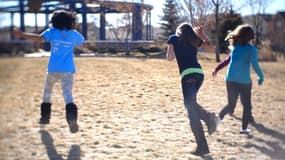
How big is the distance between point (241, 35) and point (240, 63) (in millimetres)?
219

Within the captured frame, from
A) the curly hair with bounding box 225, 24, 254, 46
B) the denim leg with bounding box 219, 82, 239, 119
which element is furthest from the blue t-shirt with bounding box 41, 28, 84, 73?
the denim leg with bounding box 219, 82, 239, 119

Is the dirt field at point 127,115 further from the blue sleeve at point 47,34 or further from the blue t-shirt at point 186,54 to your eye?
the blue t-shirt at point 186,54

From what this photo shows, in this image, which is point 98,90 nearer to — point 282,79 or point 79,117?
point 79,117

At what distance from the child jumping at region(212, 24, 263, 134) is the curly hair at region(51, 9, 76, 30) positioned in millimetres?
1171

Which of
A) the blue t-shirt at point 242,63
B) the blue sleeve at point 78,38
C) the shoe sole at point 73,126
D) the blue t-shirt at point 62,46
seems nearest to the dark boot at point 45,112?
the shoe sole at point 73,126

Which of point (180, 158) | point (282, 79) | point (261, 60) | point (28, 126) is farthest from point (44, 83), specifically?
point (282, 79)

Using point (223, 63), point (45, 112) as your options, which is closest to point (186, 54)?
point (223, 63)

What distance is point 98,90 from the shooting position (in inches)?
166

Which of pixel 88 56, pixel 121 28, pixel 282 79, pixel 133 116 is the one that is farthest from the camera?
pixel 282 79

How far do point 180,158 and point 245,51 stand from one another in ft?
3.03

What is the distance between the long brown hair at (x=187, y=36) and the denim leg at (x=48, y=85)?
2.76 ft

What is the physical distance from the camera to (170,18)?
308 cm

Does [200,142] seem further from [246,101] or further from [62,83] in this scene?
[62,83]

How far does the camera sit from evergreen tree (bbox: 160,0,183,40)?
3.01 meters
